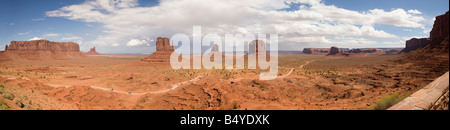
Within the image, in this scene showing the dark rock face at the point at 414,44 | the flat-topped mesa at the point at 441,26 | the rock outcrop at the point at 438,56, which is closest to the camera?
the rock outcrop at the point at 438,56

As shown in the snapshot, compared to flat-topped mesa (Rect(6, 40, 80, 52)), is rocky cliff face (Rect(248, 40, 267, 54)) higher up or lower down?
lower down

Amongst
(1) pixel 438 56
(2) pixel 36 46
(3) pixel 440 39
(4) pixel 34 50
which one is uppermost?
(2) pixel 36 46

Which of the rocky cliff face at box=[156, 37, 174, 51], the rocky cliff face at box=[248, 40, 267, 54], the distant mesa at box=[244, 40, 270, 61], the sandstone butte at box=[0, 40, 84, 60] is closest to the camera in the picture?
the rocky cliff face at box=[156, 37, 174, 51]

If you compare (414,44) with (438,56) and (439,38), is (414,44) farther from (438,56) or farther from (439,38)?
(438,56)

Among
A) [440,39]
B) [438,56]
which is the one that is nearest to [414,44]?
[440,39]

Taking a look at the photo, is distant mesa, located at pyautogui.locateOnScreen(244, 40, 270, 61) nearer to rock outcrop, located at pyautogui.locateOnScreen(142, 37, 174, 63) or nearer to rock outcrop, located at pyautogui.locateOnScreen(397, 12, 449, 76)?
rock outcrop, located at pyautogui.locateOnScreen(142, 37, 174, 63)

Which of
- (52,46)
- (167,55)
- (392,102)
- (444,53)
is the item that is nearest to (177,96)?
(392,102)

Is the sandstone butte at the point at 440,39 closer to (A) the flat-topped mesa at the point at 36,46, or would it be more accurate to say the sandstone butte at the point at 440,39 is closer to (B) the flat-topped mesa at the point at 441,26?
(B) the flat-topped mesa at the point at 441,26

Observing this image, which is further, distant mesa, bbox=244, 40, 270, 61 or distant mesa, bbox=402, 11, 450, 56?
distant mesa, bbox=244, 40, 270, 61

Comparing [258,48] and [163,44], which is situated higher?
[163,44]

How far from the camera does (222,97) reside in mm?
16391

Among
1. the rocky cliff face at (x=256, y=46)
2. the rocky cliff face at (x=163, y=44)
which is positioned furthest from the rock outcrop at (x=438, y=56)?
the rocky cliff face at (x=163, y=44)

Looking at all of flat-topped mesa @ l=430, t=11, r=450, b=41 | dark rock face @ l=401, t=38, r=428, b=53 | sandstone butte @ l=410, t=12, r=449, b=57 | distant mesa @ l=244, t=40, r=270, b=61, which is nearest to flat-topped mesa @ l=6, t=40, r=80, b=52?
distant mesa @ l=244, t=40, r=270, b=61
